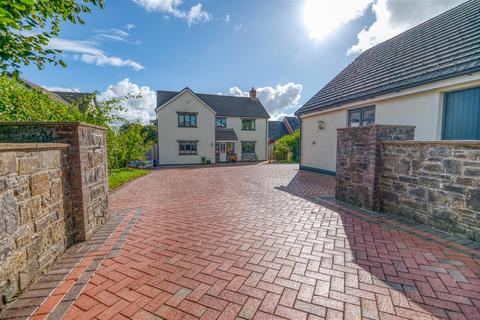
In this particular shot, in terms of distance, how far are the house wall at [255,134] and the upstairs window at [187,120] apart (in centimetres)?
436

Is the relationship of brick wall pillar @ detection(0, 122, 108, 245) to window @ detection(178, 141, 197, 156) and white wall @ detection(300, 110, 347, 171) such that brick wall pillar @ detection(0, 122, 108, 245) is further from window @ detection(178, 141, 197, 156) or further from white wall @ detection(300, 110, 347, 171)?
window @ detection(178, 141, 197, 156)

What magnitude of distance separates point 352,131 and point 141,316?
567 centimetres

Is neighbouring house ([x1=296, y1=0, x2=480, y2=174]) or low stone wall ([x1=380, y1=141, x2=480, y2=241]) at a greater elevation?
neighbouring house ([x1=296, y1=0, x2=480, y2=174])

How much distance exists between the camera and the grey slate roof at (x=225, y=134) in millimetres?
23217

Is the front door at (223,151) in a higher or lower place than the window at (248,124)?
lower

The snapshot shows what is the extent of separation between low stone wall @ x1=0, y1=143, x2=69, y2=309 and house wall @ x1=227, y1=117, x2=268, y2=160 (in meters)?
21.9

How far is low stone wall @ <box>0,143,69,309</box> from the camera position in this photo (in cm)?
203

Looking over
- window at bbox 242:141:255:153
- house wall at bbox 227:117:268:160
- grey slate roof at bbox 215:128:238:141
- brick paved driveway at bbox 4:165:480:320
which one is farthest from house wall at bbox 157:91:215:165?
brick paved driveway at bbox 4:165:480:320

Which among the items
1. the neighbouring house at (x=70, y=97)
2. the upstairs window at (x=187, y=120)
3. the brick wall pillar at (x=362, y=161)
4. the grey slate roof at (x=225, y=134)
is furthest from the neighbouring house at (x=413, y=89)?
the upstairs window at (x=187, y=120)

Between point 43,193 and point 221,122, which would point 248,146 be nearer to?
point 221,122

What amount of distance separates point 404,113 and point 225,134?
59.1ft

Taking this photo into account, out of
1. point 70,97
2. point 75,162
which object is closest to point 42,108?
point 75,162

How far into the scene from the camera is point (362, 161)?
5242 millimetres

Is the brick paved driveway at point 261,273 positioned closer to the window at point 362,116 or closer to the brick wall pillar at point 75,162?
the brick wall pillar at point 75,162
